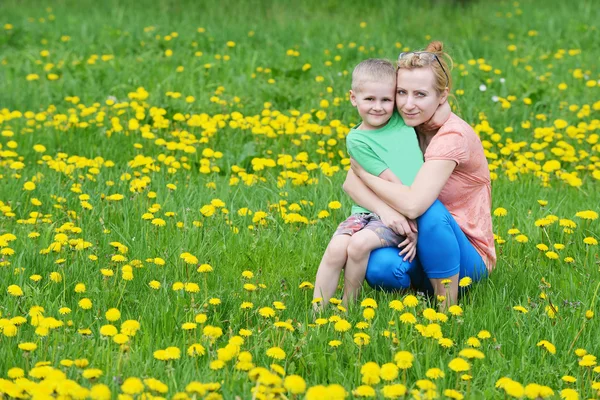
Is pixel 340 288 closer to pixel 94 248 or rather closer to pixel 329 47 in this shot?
pixel 94 248

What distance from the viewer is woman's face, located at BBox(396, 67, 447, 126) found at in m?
3.40

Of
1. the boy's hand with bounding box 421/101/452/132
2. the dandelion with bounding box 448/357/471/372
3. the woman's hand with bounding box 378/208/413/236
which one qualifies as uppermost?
the boy's hand with bounding box 421/101/452/132

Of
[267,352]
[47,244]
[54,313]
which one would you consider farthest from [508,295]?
[47,244]

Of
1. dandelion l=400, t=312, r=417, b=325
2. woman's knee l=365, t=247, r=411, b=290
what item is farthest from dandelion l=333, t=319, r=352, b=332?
woman's knee l=365, t=247, r=411, b=290

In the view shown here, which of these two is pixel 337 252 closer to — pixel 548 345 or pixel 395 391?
pixel 548 345

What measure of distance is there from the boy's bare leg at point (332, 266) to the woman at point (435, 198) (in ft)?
0.38

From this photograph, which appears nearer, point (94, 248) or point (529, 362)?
point (529, 362)

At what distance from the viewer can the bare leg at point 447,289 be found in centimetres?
332

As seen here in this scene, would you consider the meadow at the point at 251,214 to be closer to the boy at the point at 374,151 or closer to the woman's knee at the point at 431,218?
the boy at the point at 374,151

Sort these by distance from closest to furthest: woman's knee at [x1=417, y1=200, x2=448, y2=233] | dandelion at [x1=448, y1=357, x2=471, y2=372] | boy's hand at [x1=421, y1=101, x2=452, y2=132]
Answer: dandelion at [x1=448, y1=357, x2=471, y2=372]
woman's knee at [x1=417, y1=200, x2=448, y2=233]
boy's hand at [x1=421, y1=101, x2=452, y2=132]

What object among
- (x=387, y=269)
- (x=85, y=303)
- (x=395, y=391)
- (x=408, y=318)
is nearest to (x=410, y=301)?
(x=408, y=318)

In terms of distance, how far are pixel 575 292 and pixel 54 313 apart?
2.02 metres

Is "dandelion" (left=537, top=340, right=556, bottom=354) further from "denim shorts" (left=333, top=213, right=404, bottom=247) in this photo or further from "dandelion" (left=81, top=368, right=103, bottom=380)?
"dandelion" (left=81, top=368, right=103, bottom=380)

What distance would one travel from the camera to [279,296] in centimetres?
348
